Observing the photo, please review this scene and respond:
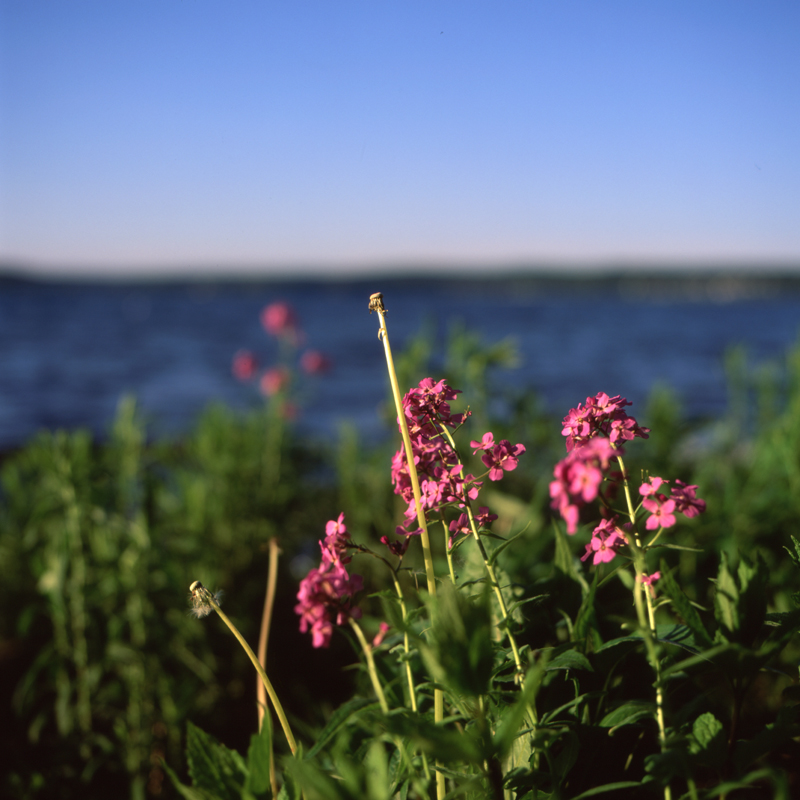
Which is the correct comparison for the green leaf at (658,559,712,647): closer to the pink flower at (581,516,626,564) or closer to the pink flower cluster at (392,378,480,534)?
the pink flower at (581,516,626,564)

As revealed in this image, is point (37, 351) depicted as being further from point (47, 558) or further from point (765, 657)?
point (765, 657)

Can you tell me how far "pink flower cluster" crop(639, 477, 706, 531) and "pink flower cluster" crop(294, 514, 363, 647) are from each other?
34cm

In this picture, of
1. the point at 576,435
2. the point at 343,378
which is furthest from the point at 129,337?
the point at 576,435

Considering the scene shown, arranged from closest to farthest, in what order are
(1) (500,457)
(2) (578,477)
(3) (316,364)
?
(2) (578,477)
(1) (500,457)
(3) (316,364)

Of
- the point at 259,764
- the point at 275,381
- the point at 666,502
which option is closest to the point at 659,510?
the point at 666,502

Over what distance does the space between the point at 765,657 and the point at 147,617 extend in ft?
5.20

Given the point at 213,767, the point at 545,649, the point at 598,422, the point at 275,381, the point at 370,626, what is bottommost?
the point at 370,626

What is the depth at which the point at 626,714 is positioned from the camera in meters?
0.76

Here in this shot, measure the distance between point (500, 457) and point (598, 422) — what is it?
4.9 inches

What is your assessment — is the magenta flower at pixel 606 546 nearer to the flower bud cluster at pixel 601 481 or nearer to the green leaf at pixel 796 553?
the flower bud cluster at pixel 601 481

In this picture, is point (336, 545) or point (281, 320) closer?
point (336, 545)

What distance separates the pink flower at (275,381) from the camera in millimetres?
3311

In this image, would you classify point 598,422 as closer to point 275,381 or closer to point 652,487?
point 652,487

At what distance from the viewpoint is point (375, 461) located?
3131mm
